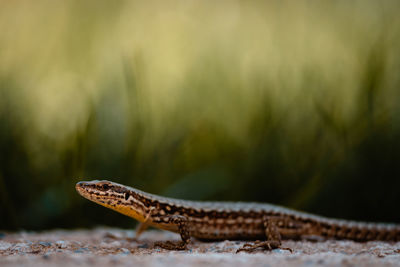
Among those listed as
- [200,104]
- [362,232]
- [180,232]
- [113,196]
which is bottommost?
[362,232]

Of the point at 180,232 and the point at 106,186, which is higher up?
the point at 106,186

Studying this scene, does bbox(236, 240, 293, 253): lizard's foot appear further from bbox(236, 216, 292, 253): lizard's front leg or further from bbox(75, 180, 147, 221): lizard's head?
bbox(75, 180, 147, 221): lizard's head

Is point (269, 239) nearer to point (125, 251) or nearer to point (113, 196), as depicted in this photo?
point (125, 251)

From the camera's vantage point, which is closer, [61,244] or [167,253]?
[167,253]

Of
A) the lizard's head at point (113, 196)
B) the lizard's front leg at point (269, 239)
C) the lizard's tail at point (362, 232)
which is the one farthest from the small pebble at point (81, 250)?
the lizard's tail at point (362, 232)

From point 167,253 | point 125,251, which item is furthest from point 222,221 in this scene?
point 125,251

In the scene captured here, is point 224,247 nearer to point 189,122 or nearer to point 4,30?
point 189,122

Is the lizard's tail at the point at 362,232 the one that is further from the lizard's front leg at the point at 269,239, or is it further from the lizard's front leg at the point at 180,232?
the lizard's front leg at the point at 180,232
